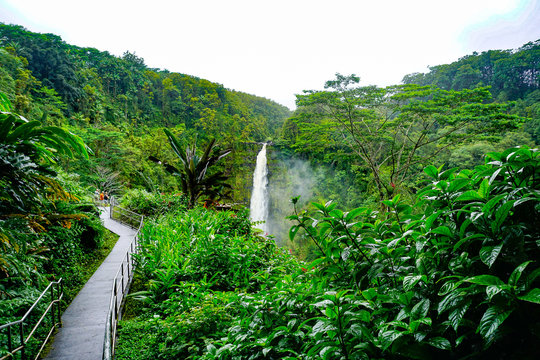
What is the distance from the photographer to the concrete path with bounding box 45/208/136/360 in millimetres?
3256

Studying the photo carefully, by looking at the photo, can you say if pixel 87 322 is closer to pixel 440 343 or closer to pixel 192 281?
pixel 192 281

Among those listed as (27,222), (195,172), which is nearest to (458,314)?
(27,222)

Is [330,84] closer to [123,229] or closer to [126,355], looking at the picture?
[123,229]

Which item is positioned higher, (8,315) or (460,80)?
(460,80)

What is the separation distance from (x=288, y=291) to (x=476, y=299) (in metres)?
1.19

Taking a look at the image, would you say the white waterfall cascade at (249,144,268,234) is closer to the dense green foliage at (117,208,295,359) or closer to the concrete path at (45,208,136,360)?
the dense green foliage at (117,208,295,359)

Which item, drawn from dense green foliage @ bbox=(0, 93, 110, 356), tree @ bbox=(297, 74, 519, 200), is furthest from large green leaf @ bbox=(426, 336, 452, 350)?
tree @ bbox=(297, 74, 519, 200)

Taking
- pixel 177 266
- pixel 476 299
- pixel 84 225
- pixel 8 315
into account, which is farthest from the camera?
pixel 84 225

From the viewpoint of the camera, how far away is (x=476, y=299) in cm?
104

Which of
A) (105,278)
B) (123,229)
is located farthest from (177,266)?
(123,229)

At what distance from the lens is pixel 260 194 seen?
26.7 meters

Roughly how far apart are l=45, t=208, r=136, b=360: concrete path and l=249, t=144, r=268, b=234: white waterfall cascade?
1881 centimetres

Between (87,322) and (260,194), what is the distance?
22.9 metres

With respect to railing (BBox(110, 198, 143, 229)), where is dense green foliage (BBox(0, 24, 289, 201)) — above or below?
above
